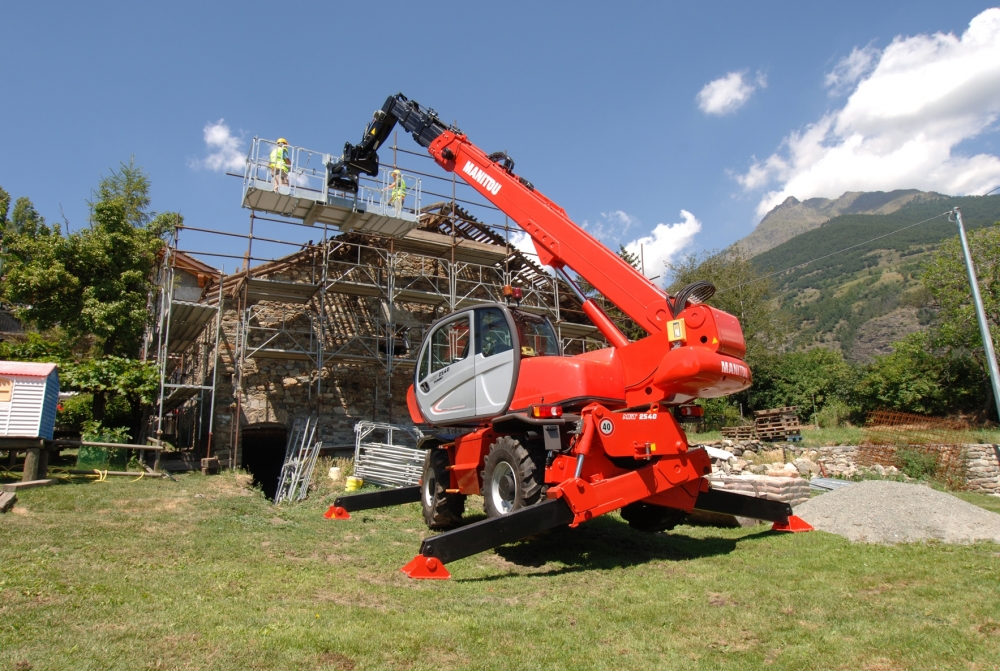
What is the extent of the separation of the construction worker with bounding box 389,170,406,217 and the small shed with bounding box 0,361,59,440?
8197 millimetres

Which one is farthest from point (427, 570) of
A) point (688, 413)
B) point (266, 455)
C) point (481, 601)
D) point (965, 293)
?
point (965, 293)

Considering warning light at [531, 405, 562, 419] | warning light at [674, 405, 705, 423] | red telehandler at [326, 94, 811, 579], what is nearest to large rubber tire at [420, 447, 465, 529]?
red telehandler at [326, 94, 811, 579]

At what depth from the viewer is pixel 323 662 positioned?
11.6 ft

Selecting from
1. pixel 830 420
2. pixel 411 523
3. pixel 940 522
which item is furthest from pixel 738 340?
pixel 830 420

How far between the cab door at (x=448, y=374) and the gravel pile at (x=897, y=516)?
14.8 ft

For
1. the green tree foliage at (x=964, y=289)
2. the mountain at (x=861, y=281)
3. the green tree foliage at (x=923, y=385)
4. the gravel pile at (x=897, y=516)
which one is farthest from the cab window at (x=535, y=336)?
the mountain at (x=861, y=281)

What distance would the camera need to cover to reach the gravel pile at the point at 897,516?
22.2ft

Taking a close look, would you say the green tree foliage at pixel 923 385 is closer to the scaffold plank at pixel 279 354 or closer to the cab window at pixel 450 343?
the scaffold plank at pixel 279 354

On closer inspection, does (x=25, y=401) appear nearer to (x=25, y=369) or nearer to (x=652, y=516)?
(x=25, y=369)

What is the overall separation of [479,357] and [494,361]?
0.32 metres

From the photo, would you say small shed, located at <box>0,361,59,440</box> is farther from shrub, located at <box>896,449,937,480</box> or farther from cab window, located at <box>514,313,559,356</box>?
shrub, located at <box>896,449,937,480</box>

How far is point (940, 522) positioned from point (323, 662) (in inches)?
268

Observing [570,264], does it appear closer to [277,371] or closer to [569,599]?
[569,599]

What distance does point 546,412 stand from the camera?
626 cm
